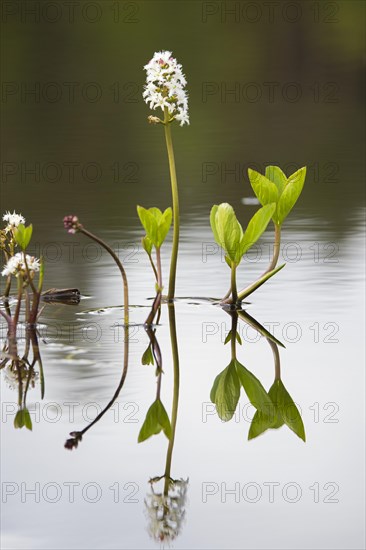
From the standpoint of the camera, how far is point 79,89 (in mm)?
18969

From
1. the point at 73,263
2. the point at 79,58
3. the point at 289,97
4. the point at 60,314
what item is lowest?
the point at 60,314

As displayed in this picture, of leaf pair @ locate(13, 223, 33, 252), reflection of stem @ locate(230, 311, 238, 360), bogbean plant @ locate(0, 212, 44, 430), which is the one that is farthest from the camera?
leaf pair @ locate(13, 223, 33, 252)

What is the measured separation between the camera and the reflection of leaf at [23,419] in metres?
3.79

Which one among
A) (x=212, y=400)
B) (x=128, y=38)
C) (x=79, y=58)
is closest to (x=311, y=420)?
(x=212, y=400)

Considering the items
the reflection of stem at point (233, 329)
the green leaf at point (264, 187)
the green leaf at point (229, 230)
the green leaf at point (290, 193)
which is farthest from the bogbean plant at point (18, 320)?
the green leaf at point (290, 193)

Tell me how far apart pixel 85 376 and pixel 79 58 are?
18883mm

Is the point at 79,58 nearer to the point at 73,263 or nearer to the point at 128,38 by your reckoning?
the point at 128,38

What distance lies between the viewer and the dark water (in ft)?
10.1

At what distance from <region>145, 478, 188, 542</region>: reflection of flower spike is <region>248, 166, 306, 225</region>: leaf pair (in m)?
2.39

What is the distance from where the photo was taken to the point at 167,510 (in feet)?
10.1

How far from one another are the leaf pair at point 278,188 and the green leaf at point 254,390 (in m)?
1.21

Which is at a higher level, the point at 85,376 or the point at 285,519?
the point at 85,376

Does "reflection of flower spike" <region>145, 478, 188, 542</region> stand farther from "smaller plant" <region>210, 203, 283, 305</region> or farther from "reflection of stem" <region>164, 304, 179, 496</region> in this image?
"smaller plant" <region>210, 203, 283, 305</region>

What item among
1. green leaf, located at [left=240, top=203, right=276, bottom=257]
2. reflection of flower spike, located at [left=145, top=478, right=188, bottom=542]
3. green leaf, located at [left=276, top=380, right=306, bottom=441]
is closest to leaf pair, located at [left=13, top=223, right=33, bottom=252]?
green leaf, located at [left=240, top=203, right=276, bottom=257]
